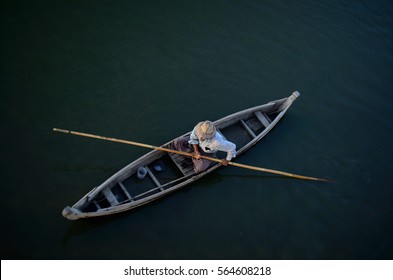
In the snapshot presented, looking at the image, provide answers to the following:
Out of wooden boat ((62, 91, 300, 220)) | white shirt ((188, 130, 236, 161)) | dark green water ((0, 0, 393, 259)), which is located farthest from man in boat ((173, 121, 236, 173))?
dark green water ((0, 0, 393, 259))

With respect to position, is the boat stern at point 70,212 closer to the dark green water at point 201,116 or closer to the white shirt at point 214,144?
the dark green water at point 201,116

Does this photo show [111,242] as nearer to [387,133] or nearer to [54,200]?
[54,200]

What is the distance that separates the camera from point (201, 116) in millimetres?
9859

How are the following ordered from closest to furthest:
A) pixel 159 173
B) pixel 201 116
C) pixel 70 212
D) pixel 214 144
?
pixel 70 212 → pixel 214 144 → pixel 159 173 → pixel 201 116

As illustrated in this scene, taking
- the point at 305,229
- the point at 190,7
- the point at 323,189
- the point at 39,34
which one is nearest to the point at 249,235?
the point at 305,229

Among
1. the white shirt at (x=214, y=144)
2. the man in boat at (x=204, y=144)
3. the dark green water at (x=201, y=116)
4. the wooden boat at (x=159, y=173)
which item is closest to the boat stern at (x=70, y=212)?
the wooden boat at (x=159, y=173)

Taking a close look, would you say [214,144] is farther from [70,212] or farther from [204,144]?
[70,212]

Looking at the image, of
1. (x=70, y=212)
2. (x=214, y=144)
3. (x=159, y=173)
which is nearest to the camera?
(x=70, y=212)

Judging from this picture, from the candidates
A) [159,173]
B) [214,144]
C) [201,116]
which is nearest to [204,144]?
[214,144]

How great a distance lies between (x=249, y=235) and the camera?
328 inches

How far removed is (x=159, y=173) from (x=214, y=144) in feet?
5.61

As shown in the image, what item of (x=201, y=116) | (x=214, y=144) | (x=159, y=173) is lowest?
(x=214, y=144)

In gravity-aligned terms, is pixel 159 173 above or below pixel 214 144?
above

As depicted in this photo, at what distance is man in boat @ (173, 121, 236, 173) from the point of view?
24.2ft
